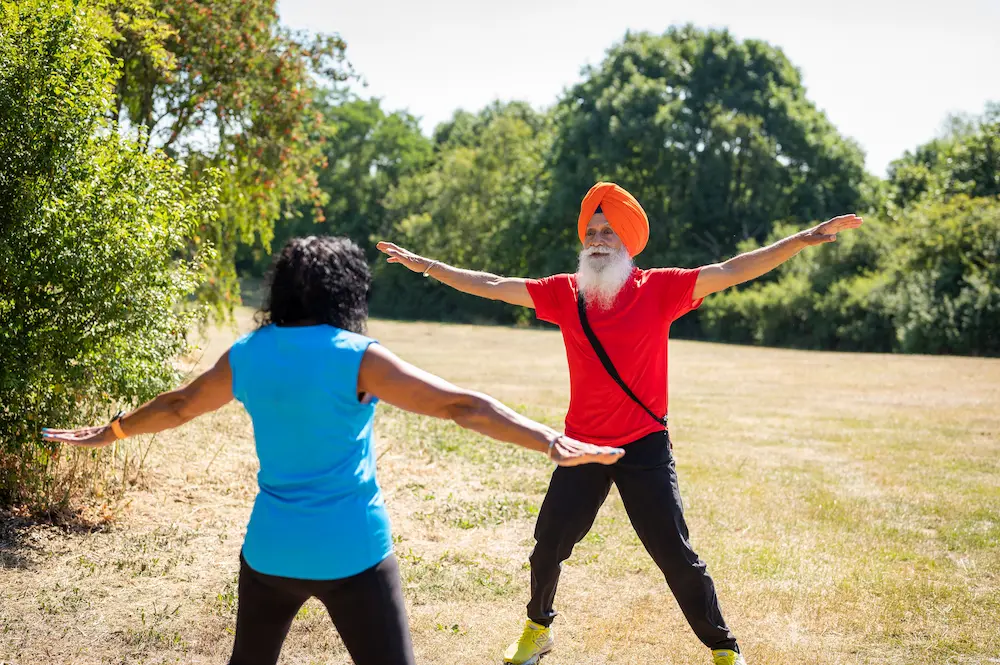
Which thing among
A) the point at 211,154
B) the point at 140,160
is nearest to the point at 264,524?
the point at 140,160

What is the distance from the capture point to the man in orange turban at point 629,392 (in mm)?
4398

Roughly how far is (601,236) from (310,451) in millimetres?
2462

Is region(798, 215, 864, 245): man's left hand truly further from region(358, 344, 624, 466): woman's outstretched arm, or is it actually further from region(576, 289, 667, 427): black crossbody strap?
region(358, 344, 624, 466): woman's outstretched arm

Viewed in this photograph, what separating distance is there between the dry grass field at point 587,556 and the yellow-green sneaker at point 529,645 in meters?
0.24

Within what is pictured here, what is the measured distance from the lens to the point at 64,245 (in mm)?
6430

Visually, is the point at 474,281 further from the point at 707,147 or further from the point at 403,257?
the point at 707,147

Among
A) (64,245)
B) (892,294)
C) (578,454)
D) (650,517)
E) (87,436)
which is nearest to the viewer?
(578,454)

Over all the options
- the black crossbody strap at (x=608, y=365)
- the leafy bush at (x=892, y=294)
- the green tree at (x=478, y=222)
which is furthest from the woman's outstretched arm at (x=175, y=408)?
the green tree at (x=478, y=222)

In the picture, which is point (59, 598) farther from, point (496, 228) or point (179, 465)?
point (496, 228)

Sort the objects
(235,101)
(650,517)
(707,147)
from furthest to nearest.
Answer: (707,147) < (235,101) < (650,517)

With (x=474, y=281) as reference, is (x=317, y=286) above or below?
below

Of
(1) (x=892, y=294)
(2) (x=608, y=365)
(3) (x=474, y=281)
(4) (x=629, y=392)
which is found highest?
(1) (x=892, y=294)

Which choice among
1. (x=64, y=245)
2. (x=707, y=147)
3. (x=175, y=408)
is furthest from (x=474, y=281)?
(x=707, y=147)

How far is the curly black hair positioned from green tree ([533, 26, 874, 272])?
42457 mm
